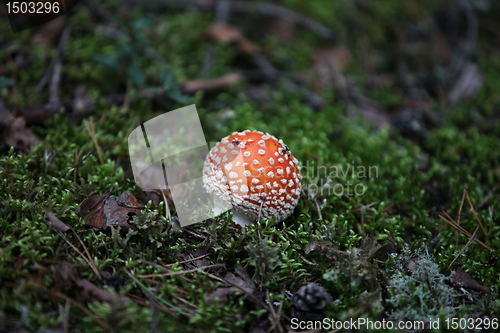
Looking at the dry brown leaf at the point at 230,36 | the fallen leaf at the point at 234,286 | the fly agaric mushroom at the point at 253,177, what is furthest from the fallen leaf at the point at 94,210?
Answer: the dry brown leaf at the point at 230,36

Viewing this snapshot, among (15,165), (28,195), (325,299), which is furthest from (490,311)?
(15,165)

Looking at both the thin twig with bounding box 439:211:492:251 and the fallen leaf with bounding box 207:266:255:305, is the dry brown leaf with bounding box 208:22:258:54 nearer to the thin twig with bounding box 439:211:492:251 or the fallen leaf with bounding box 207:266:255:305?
the thin twig with bounding box 439:211:492:251

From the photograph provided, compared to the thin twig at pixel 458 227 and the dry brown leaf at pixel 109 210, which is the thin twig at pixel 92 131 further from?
the thin twig at pixel 458 227

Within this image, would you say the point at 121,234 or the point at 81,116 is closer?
the point at 121,234

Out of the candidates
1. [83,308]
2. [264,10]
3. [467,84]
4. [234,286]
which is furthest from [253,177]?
[467,84]

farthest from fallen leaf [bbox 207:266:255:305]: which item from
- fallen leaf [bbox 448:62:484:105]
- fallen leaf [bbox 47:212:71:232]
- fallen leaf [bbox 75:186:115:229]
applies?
fallen leaf [bbox 448:62:484:105]

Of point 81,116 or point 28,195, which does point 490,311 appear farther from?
point 81,116
